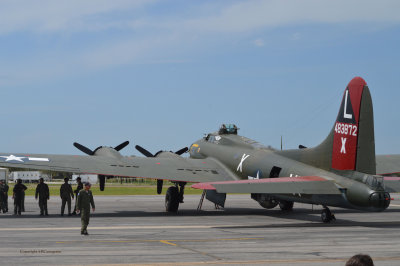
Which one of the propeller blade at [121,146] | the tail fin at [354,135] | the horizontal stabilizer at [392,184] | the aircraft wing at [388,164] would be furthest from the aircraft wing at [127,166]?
the horizontal stabilizer at [392,184]

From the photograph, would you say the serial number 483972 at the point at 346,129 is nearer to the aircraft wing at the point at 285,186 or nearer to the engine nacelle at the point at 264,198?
the aircraft wing at the point at 285,186

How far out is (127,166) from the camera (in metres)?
29.6

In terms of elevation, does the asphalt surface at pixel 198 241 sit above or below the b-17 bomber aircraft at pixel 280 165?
below

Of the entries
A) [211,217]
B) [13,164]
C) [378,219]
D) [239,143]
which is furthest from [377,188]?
[13,164]

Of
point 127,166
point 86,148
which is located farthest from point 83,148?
point 127,166

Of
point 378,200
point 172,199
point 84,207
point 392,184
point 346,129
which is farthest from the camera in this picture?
point 172,199

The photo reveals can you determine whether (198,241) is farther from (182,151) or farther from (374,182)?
(182,151)

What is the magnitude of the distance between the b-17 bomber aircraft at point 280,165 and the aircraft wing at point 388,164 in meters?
0.05

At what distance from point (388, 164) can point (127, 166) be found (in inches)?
568

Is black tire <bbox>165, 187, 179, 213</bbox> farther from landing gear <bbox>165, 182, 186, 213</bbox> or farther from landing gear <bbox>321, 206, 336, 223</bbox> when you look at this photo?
landing gear <bbox>321, 206, 336, 223</bbox>

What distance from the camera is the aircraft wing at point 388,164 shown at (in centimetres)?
3088

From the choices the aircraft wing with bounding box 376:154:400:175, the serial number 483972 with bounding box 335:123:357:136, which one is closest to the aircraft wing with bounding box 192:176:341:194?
the serial number 483972 with bounding box 335:123:357:136

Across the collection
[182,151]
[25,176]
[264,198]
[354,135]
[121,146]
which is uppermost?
[354,135]

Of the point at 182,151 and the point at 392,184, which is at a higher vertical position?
the point at 182,151
